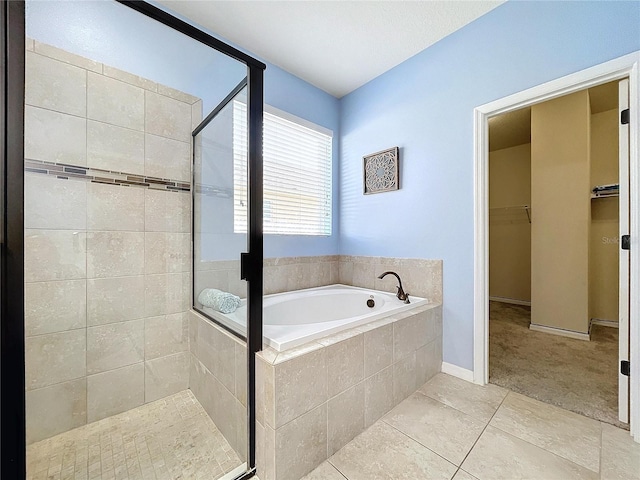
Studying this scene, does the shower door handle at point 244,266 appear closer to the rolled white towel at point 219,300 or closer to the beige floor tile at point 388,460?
the rolled white towel at point 219,300

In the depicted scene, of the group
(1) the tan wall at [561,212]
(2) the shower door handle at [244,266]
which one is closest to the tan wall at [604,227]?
(1) the tan wall at [561,212]

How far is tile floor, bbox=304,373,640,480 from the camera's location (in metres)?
1.16

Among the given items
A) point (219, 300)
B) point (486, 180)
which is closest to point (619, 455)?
point (486, 180)

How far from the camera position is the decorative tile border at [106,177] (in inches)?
52.0

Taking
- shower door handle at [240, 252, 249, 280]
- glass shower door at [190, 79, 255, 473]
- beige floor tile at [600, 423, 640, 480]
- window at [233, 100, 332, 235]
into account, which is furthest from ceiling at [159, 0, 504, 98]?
beige floor tile at [600, 423, 640, 480]

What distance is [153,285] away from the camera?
1729 mm

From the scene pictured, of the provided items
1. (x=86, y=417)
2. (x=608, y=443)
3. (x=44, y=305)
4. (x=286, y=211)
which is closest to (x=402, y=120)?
(x=286, y=211)

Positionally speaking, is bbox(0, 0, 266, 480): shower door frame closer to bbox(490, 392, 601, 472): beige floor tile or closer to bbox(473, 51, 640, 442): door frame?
bbox(490, 392, 601, 472): beige floor tile

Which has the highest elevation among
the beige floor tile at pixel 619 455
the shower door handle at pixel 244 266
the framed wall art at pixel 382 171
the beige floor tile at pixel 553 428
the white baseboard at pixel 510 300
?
the framed wall art at pixel 382 171

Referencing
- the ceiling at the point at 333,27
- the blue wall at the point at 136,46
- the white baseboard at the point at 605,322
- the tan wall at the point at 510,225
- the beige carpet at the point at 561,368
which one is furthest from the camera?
the tan wall at the point at 510,225

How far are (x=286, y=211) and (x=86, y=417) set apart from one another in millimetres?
1887

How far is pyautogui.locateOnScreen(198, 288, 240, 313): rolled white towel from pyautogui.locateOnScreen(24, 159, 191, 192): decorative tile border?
0.72 m

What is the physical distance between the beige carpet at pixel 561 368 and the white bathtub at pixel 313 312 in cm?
86

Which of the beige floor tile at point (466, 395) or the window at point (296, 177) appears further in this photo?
the window at point (296, 177)
